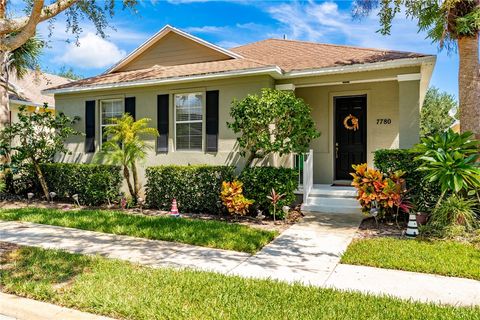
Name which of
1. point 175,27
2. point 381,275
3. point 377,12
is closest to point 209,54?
point 175,27

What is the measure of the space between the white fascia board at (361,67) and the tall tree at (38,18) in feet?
14.7

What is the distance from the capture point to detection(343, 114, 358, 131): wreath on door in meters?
10.3

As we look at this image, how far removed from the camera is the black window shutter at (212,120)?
928cm

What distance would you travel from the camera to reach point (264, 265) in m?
4.73

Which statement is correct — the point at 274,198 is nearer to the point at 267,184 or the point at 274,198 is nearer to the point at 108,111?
the point at 267,184

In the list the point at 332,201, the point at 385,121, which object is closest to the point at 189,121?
the point at 332,201

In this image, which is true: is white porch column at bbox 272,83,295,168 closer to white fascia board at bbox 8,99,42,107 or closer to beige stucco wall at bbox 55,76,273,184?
beige stucco wall at bbox 55,76,273,184

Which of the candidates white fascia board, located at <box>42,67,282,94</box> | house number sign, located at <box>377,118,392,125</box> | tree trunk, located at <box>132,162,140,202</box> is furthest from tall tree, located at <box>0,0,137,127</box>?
house number sign, located at <box>377,118,392,125</box>

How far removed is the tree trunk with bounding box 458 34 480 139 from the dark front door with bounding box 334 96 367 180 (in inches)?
126

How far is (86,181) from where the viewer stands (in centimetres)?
988

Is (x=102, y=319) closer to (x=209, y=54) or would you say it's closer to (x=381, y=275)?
(x=381, y=275)

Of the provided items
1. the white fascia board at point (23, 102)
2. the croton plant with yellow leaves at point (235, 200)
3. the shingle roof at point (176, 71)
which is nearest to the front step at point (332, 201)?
the croton plant with yellow leaves at point (235, 200)

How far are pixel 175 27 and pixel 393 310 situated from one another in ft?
35.6

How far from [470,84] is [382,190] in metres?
2.94
